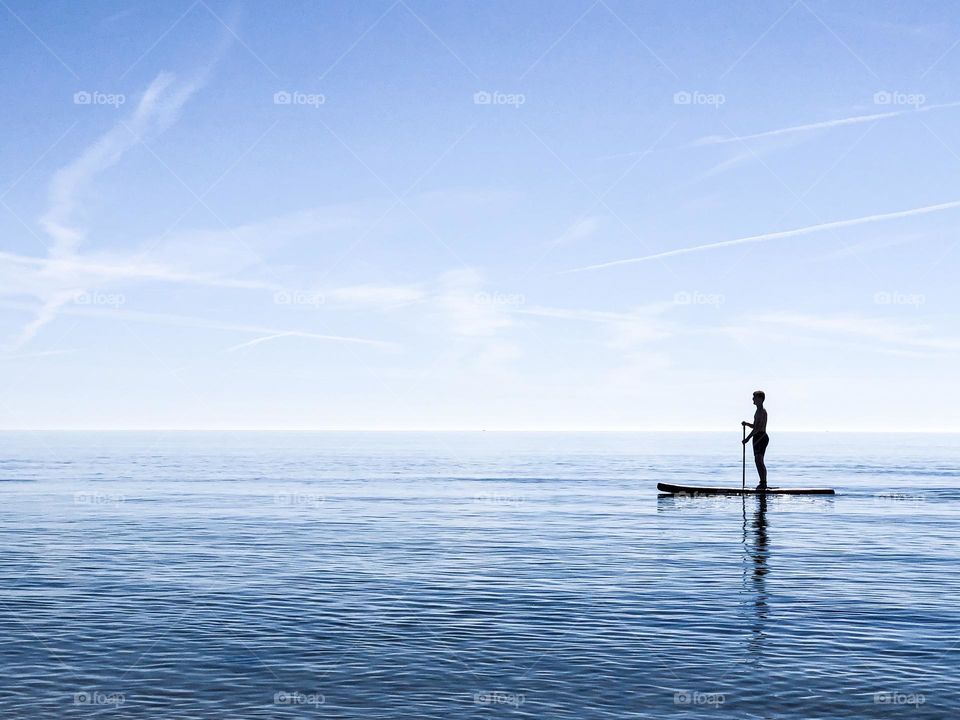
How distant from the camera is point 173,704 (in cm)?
1266

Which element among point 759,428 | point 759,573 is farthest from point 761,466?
point 759,573

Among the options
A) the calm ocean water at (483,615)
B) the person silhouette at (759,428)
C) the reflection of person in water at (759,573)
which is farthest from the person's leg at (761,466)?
the calm ocean water at (483,615)

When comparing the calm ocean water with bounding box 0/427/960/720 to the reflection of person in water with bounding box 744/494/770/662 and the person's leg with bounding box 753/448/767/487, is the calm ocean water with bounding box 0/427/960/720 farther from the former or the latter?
the person's leg with bounding box 753/448/767/487

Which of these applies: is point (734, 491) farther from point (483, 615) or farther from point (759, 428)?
point (483, 615)

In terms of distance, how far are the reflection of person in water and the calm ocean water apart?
85 millimetres

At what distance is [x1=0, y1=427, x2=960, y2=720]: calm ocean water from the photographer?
511 inches

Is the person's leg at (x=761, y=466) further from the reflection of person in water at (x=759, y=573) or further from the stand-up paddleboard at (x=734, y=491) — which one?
the reflection of person in water at (x=759, y=573)

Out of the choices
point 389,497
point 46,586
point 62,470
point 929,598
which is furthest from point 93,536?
point 62,470

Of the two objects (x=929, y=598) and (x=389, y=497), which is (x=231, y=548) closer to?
(x=929, y=598)

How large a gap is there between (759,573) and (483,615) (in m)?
7.86

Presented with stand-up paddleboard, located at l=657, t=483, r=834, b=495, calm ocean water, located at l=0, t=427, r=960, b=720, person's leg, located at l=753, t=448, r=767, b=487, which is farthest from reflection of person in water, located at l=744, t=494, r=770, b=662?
stand-up paddleboard, located at l=657, t=483, r=834, b=495

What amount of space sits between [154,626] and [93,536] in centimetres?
1629

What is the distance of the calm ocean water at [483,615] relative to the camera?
1298cm

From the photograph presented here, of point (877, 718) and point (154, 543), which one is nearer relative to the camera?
point (877, 718)
